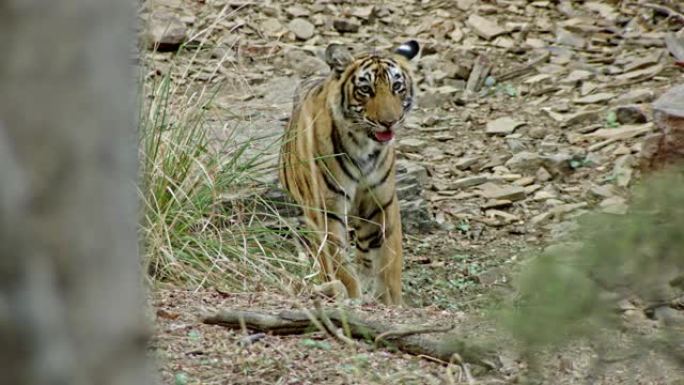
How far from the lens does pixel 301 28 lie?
1095cm

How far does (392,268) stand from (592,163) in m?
2.39

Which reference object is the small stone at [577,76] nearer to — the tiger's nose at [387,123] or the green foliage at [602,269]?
the tiger's nose at [387,123]

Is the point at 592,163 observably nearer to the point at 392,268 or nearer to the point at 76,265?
the point at 392,268

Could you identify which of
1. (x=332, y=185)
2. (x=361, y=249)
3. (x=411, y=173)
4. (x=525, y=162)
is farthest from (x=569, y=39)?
(x=332, y=185)

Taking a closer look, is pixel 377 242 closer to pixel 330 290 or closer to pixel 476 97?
pixel 330 290

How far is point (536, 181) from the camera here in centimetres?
894

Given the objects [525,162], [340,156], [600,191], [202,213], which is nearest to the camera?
[202,213]

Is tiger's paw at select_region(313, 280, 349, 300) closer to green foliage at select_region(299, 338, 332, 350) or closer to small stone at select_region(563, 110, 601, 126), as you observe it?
green foliage at select_region(299, 338, 332, 350)

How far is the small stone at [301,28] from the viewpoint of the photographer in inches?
429

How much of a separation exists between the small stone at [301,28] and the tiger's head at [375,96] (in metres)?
3.56

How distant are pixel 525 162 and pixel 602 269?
6219 millimetres

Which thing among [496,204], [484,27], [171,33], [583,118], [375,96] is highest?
[375,96]

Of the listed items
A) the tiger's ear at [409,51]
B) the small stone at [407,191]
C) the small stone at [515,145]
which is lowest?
the small stone at [515,145]

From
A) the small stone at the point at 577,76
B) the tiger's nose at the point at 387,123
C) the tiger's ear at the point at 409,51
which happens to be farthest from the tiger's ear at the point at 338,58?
the small stone at the point at 577,76
